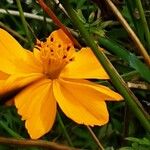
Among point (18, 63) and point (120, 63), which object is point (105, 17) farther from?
point (18, 63)

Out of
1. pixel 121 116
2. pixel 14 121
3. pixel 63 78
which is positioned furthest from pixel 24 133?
pixel 63 78

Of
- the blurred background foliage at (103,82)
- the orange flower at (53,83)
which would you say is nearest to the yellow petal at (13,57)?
the orange flower at (53,83)

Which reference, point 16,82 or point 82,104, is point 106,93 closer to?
point 82,104

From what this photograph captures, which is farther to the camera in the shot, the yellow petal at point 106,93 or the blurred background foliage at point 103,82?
the blurred background foliage at point 103,82

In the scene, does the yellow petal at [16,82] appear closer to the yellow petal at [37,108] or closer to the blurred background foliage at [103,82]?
the yellow petal at [37,108]

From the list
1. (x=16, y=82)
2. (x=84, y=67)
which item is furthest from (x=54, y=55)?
(x=16, y=82)

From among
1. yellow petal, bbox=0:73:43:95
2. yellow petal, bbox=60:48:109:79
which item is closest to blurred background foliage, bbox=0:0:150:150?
yellow petal, bbox=60:48:109:79
